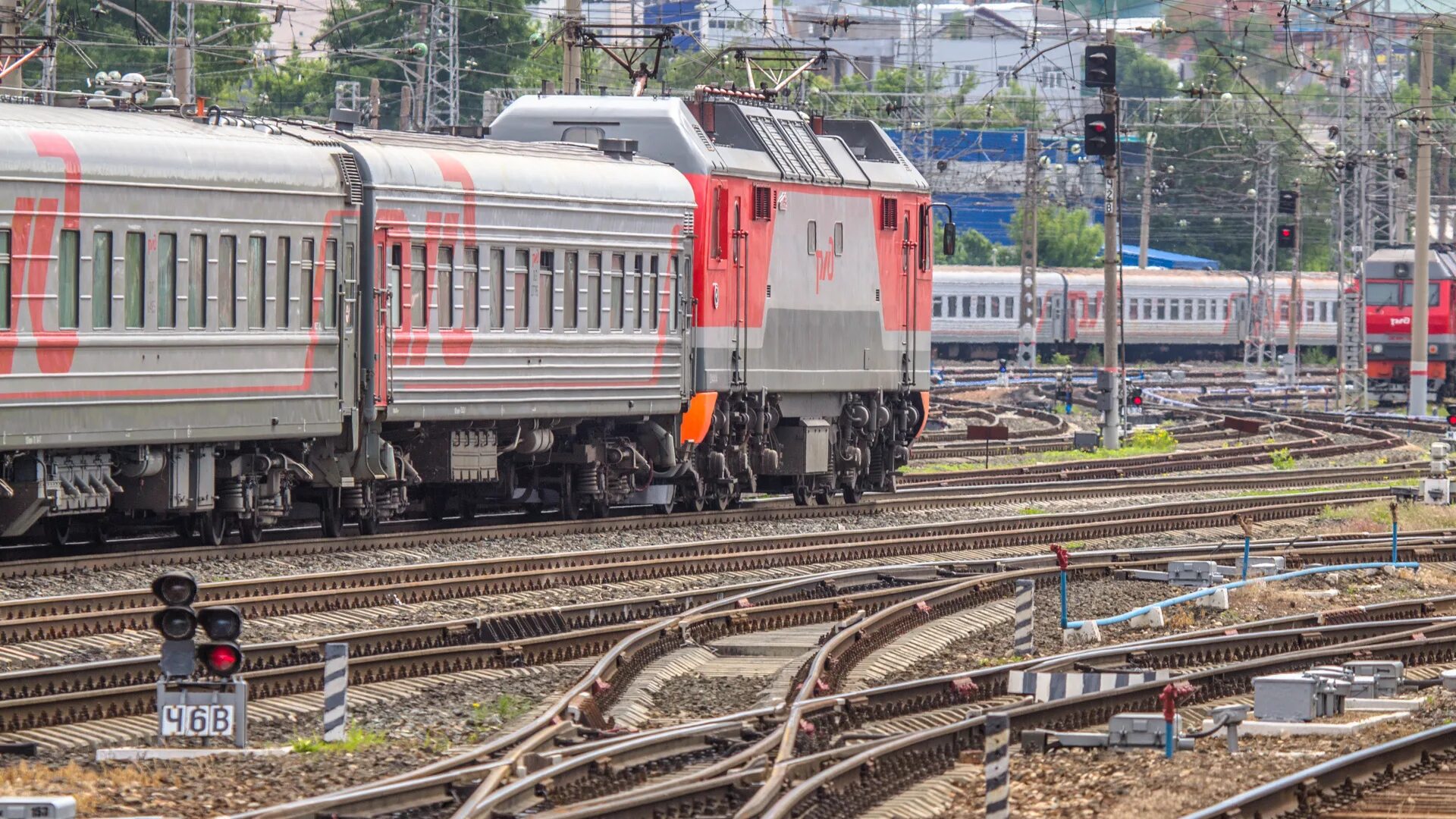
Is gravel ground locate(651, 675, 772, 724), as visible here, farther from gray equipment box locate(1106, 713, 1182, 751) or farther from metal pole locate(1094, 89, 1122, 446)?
metal pole locate(1094, 89, 1122, 446)

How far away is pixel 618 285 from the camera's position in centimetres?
2495

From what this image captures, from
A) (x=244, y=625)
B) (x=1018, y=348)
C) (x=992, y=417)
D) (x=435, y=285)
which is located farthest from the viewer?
(x=1018, y=348)

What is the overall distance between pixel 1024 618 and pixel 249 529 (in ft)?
25.0

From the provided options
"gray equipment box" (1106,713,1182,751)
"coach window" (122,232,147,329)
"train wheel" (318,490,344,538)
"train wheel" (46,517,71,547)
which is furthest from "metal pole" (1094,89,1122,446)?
"gray equipment box" (1106,713,1182,751)

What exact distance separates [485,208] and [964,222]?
10610 centimetres

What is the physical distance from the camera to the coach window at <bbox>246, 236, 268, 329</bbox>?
2061cm

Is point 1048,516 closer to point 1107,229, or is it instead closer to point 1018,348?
point 1107,229

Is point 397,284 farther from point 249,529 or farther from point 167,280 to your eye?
point 167,280

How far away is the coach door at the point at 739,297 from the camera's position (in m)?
26.6

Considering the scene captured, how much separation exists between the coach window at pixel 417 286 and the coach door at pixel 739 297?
490 centimetres

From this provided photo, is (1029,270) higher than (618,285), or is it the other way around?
(1029,270)

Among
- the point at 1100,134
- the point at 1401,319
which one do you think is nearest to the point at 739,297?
the point at 1100,134

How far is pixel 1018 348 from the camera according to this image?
78750 mm

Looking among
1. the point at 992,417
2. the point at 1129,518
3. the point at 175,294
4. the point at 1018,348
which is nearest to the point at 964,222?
the point at 1018,348
